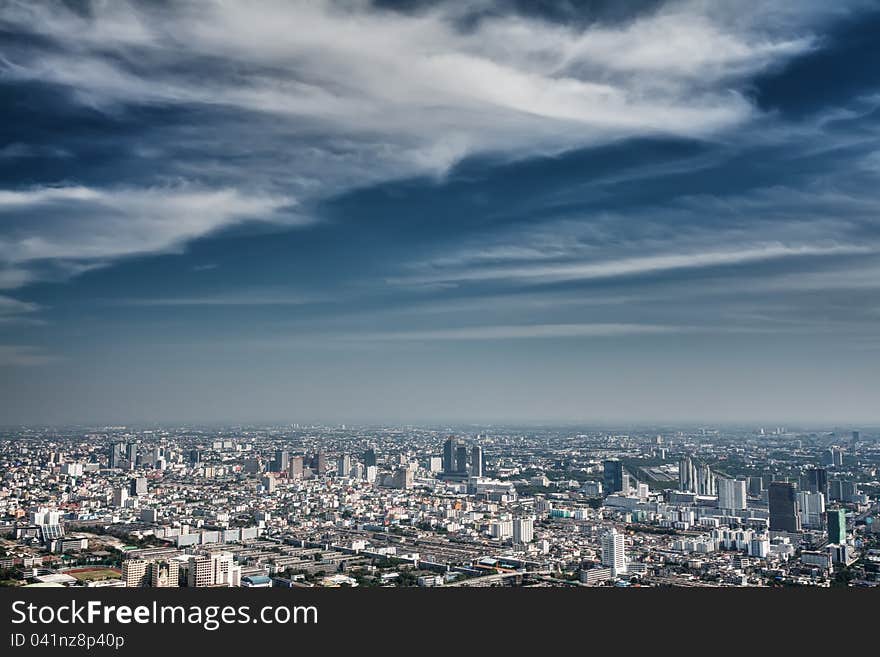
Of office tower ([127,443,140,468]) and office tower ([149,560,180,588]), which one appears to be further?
office tower ([127,443,140,468])

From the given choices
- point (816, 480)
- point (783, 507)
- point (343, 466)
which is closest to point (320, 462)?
point (343, 466)

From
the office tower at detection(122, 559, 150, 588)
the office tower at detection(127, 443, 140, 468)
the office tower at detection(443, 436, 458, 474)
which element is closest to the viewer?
the office tower at detection(122, 559, 150, 588)

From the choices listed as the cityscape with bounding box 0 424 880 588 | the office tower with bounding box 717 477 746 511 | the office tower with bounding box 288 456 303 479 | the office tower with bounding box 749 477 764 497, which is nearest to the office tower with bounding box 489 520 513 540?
the cityscape with bounding box 0 424 880 588

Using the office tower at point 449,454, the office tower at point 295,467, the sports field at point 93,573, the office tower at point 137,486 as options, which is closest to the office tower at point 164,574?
the sports field at point 93,573

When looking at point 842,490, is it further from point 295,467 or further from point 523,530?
point 295,467

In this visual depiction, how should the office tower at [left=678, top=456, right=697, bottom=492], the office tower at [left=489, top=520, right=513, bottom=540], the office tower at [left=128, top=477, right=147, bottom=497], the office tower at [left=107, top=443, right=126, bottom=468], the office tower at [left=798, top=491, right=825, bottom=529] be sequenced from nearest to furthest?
the office tower at [left=489, top=520, right=513, bottom=540] < the office tower at [left=798, top=491, right=825, bottom=529] < the office tower at [left=128, top=477, right=147, bottom=497] < the office tower at [left=107, top=443, right=126, bottom=468] < the office tower at [left=678, top=456, right=697, bottom=492]

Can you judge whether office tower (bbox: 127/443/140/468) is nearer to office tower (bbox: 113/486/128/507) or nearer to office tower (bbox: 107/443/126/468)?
office tower (bbox: 107/443/126/468)

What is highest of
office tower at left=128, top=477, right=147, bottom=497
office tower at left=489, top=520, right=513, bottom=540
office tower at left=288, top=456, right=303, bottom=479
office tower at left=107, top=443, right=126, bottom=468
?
office tower at left=107, top=443, right=126, bottom=468
